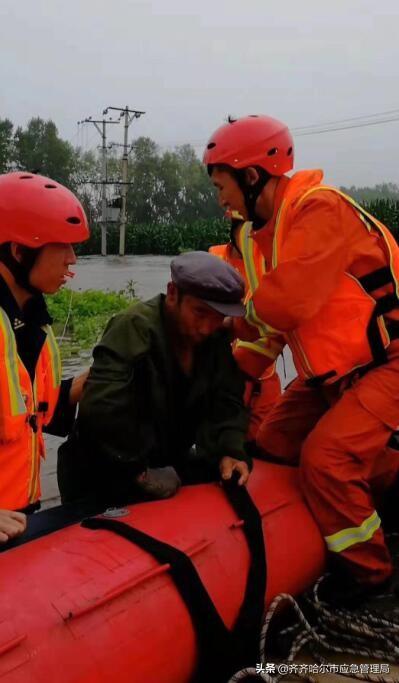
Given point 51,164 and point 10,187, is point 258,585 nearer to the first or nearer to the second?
point 10,187

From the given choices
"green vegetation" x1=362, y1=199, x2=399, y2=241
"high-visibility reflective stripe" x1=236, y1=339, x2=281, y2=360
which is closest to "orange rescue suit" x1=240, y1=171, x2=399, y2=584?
"high-visibility reflective stripe" x1=236, y1=339, x2=281, y2=360

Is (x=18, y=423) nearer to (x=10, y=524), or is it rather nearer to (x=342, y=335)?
(x=10, y=524)

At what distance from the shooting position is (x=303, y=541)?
107 inches

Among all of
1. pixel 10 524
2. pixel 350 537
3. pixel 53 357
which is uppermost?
pixel 53 357

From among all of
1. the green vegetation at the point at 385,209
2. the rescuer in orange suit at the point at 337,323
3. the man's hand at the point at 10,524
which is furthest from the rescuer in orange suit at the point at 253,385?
the green vegetation at the point at 385,209

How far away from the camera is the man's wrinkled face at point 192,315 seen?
268 cm

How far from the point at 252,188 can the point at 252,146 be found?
0.17 m

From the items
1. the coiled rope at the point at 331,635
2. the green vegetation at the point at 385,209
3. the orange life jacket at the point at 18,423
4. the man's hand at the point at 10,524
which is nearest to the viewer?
the man's hand at the point at 10,524

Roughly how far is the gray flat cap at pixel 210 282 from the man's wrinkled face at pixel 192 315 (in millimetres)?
36

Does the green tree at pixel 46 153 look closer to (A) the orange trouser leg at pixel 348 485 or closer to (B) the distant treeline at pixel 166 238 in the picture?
(B) the distant treeline at pixel 166 238

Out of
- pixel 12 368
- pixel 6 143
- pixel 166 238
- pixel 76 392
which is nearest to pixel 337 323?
pixel 76 392

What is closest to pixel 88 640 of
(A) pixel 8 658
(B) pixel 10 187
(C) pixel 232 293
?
(A) pixel 8 658

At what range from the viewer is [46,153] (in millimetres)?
77250

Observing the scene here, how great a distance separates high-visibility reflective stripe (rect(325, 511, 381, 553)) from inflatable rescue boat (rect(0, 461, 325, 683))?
0.48 feet
